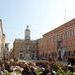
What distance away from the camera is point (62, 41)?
70.7 metres

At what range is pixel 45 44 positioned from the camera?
3595 inches

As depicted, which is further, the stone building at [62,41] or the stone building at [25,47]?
the stone building at [25,47]

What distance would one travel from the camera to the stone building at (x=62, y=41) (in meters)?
63.5

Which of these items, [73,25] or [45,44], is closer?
[73,25]

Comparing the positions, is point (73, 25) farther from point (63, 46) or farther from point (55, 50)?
point (55, 50)

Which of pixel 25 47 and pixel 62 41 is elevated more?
pixel 25 47

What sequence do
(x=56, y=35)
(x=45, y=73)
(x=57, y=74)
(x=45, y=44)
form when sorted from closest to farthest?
(x=57, y=74)
(x=45, y=73)
(x=56, y=35)
(x=45, y=44)

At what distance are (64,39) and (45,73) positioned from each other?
47414mm

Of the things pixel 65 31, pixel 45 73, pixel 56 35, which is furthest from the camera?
pixel 56 35

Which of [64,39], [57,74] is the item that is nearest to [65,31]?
[64,39]

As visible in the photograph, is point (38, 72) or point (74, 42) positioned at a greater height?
point (74, 42)

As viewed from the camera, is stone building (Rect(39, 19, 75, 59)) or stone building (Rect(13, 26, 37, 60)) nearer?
stone building (Rect(39, 19, 75, 59))

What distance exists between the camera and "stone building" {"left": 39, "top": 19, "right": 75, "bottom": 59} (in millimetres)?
63534

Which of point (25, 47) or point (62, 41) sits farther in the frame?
point (25, 47)
